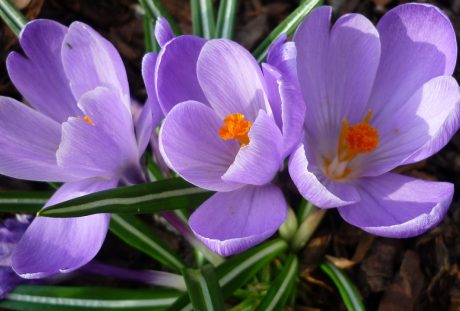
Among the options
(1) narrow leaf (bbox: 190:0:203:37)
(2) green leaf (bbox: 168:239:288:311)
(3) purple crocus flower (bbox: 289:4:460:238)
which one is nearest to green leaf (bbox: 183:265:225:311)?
(2) green leaf (bbox: 168:239:288:311)

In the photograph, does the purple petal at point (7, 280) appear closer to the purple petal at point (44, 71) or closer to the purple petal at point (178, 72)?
the purple petal at point (44, 71)

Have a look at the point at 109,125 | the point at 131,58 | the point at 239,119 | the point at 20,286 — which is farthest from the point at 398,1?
the point at 20,286

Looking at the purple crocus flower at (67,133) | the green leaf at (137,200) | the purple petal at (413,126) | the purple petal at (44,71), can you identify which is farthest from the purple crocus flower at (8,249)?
the purple petal at (413,126)

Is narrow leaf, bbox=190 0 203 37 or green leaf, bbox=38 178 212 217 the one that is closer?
green leaf, bbox=38 178 212 217

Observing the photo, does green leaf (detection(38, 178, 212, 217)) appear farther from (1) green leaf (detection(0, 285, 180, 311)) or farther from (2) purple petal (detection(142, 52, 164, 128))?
(1) green leaf (detection(0, 285, 180, 311))

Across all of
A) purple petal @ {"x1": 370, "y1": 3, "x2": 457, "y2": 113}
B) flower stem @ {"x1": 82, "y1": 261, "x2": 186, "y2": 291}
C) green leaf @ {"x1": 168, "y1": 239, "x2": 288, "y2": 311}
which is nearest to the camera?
purple petal @ {"x1": 370, "y1": 3, "x2": 457, "y2": 113}

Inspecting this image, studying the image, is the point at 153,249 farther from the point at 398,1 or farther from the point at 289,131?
the point at 398,1
